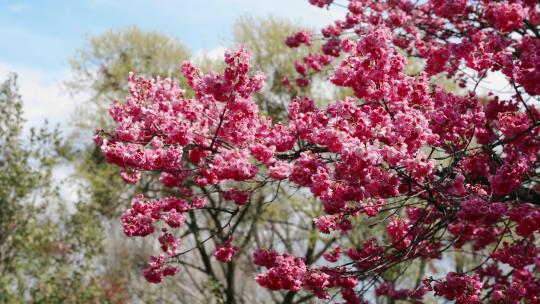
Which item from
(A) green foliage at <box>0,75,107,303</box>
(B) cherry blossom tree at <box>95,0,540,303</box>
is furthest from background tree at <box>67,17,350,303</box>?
(B) cherry blossom tree at <box>95,0,540,303</box>

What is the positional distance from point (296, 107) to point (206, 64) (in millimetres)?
14183

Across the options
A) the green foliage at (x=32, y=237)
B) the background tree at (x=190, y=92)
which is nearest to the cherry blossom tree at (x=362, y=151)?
the green foliage at (x=32, y=237)

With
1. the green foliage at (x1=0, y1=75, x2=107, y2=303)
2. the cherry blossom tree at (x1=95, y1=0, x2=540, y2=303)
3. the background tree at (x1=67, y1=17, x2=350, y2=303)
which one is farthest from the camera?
the background tree at (x1=67, y1=17, x2=350, y2=303)

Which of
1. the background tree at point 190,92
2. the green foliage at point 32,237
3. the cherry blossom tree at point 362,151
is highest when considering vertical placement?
the background tree at point 190,92

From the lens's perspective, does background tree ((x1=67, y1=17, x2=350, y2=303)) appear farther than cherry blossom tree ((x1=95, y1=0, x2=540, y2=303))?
Yes

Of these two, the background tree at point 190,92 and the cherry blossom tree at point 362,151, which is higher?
the background tree at point 190,92

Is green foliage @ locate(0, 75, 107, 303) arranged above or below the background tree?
below

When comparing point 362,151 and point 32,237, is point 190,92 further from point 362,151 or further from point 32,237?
point 362,151

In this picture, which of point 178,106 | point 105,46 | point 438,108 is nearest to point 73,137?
point 105,46

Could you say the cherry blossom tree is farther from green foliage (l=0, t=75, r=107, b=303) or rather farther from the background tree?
A: the background tree

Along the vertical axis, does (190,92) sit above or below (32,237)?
above

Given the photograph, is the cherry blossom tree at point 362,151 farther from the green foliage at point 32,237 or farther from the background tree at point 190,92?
the background tree at point 190,92

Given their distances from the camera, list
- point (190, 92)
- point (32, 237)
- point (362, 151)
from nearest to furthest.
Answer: point (362, 151) < point (32, 237) < point (190, 92)

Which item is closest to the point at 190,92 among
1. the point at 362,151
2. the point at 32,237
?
the point at 32,237
